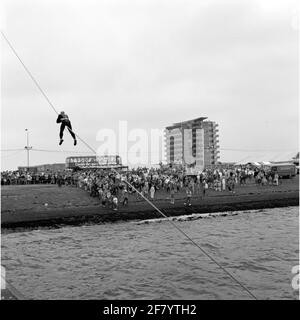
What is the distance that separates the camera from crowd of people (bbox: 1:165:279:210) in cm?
3891

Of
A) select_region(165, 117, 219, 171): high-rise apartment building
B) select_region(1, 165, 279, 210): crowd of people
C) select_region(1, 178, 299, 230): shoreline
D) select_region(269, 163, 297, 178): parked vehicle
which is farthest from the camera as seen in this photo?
select_region(165, 117, 219, 171): high-rise apartment building

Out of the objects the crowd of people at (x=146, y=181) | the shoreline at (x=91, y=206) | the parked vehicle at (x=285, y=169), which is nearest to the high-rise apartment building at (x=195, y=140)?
the parked vehicle at (x=285, y=169)

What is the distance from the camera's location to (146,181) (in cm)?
4188

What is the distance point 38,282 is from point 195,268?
761cm

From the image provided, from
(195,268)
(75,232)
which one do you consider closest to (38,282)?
(195,268)

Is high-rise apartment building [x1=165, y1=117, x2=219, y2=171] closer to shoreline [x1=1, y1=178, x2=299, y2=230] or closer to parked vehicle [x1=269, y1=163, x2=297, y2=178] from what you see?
parked vehicle [x1=269, y1=163, x2=297, y2=178]

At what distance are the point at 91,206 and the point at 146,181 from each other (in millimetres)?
6571

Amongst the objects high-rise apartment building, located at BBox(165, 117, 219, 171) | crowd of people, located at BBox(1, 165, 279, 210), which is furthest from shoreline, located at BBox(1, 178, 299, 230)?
high-rise apartment building, located at BBox(165, 117, 219, 171)

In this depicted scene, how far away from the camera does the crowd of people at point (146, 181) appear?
3891cm

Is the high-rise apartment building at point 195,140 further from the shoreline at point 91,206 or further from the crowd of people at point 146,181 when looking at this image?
the shoreline at point 91,206

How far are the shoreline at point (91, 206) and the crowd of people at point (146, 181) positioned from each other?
118cm

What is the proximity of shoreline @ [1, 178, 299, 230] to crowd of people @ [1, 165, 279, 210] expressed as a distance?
3.87ft
